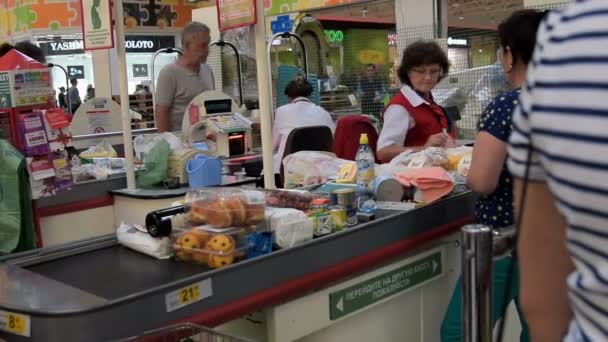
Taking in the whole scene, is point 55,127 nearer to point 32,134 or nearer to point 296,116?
point 32,134

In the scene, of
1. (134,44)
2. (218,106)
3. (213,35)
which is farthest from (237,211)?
(134,44)

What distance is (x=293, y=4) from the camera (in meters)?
9.71

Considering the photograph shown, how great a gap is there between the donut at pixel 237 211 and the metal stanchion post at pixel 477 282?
0.87 meters

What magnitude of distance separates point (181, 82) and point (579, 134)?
4.83 metres

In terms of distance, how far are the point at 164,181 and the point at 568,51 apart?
3.27 meters

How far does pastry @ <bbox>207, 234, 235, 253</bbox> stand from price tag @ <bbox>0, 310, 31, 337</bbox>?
0.57m

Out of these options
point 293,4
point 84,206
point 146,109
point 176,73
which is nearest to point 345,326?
point 84,206

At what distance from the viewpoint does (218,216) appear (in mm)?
2125

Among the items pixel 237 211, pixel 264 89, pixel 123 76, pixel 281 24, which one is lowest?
pixel 237 211

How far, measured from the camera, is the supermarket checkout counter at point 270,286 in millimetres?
1706

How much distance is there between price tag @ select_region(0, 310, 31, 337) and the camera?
1.68 m

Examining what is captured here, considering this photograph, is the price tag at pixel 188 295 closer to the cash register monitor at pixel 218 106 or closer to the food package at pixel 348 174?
the food package at pixel 348 174

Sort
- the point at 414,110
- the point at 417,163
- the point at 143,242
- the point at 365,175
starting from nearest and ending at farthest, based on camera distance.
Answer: the point at 143,242, the point at 365,175, the point at 417,163, the point at 414,110

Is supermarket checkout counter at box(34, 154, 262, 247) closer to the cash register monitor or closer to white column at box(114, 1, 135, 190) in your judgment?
white column at box(114, 1, 135, 190)
